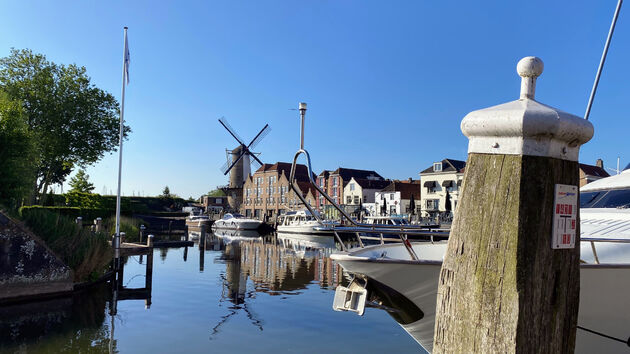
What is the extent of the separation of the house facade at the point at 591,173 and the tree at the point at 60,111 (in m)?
47.8

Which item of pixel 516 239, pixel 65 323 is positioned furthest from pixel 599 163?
pixel 516 239

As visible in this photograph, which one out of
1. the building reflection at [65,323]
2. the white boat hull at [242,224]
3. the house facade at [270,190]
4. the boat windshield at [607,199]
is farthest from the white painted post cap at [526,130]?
the house facade at [270,190]

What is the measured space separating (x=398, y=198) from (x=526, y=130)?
62.8 m

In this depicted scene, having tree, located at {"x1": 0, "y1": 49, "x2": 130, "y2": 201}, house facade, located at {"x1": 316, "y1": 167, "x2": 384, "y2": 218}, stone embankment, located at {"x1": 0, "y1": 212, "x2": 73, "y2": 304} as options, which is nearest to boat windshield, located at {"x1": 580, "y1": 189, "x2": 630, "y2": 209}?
stone embankment, located at {"x1": 0, "y1": 212, "x2": 73, "y2": 304}

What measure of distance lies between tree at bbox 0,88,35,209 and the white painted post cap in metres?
27.0

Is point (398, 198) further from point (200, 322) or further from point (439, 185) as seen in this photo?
point (200, 322)

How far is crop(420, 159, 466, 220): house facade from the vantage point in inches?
2328

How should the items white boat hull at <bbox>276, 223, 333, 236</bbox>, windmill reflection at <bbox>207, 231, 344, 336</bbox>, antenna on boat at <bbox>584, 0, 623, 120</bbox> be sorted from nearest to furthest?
antenna on boat at <bbox>584, 0, 623, 120</bbox>, windmill reflection at <bbox>207, 231, 344, 336</bbox>, white boat hull at <bbox>276, 223, 333, 236</bbox>

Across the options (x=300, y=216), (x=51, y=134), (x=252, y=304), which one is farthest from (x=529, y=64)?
(x=300, y=216)

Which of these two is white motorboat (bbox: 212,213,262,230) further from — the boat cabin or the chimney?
the chimney

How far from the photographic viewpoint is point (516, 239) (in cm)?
232

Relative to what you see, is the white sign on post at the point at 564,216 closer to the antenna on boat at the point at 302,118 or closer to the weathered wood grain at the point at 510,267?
the weathered wood grain at the point at 510,267

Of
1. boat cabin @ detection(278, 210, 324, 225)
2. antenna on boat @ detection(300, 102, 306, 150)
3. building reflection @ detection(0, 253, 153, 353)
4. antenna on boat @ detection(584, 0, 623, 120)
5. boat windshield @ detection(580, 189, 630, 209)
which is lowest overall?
building reflection @ detection(0, 253, 153, 353)

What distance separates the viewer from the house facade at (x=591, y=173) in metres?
51.8
